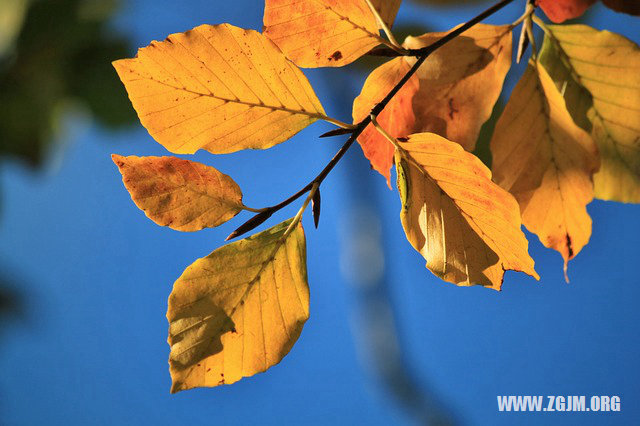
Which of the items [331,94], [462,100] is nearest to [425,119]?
[462,100]

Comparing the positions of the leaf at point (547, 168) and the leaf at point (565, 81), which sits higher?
the leaf at point (565, 81)

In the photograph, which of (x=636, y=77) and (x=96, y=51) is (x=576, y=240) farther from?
(x=96, y=51)

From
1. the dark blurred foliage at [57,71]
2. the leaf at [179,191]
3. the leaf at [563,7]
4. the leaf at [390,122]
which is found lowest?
the leaf at [179,191]

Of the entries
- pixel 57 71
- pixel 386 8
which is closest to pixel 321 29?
pixel 386 8

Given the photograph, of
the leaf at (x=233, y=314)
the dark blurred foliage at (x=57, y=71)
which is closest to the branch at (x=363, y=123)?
the leaf at (x=233, y=314)

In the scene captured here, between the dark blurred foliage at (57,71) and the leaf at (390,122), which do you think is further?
the dark blurred foliage at (57,71)

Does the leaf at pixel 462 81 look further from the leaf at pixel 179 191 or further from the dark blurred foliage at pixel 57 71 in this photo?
the dark blurred foliage at pixel 57 71

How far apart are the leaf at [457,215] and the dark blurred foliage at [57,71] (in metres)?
0.49

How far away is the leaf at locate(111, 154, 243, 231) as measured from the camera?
0.12 meters

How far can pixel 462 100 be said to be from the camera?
0.14m

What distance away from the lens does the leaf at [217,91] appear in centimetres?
11

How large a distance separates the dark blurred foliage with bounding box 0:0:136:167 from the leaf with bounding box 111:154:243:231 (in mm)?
468

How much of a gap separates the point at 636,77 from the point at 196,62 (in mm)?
120

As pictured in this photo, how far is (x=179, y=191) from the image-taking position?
12 cm
